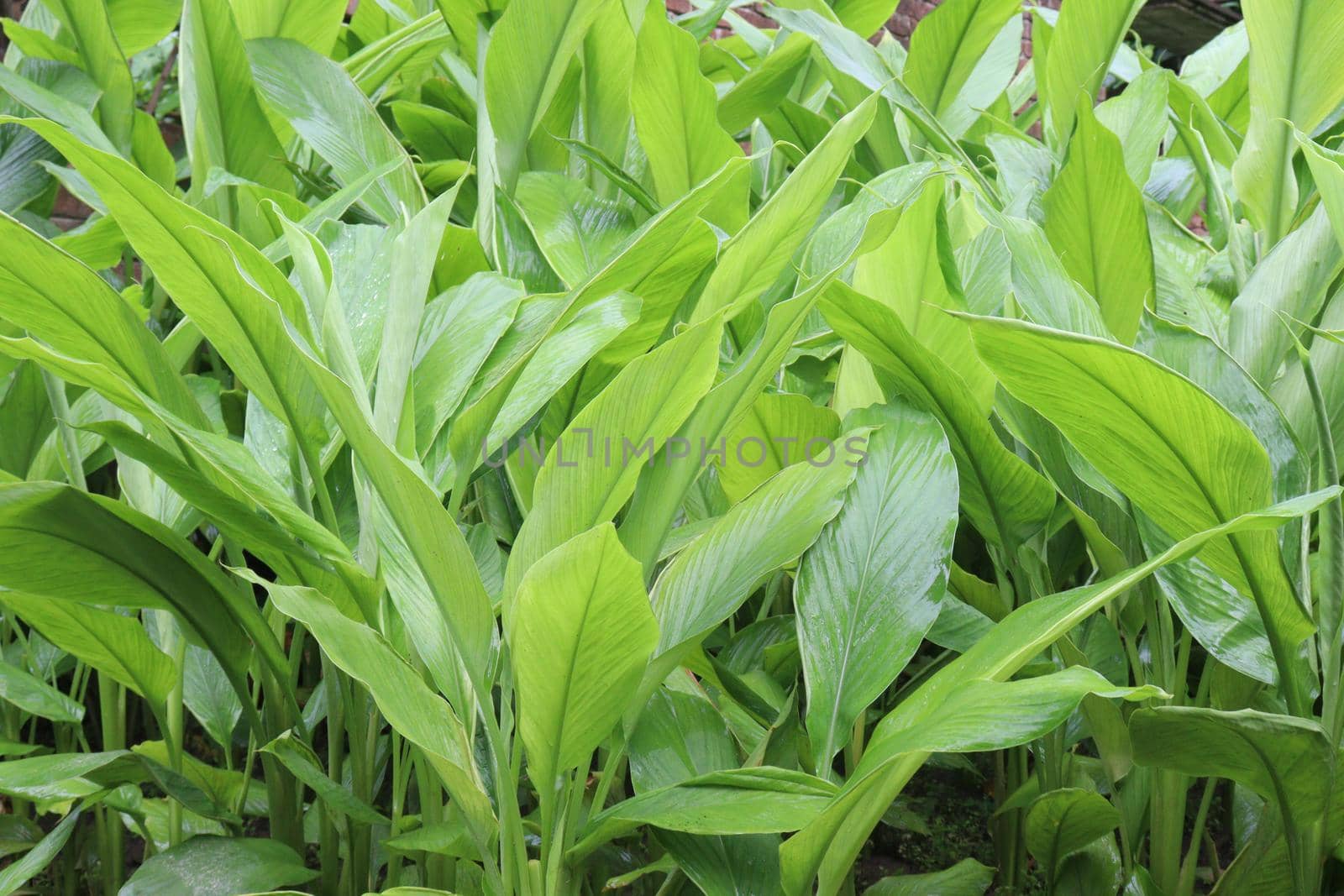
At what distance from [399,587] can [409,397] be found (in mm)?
96

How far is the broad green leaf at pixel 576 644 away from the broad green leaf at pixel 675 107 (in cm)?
45

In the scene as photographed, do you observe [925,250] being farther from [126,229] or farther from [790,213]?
[126,229]

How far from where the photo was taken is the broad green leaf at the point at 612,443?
1.61ft

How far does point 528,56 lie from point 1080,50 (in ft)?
1.55

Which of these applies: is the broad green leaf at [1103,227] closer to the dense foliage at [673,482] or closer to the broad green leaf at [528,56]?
the dense foliage at [673,482]

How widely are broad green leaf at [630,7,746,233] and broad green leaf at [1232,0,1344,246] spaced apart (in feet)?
1.21

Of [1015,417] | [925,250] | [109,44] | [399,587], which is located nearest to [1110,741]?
[1015,417]

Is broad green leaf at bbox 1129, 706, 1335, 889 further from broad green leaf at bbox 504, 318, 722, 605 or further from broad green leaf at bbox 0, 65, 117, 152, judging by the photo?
broad green leaf at bbox 0, 65, 117, 152

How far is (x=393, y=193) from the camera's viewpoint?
32.4 inches

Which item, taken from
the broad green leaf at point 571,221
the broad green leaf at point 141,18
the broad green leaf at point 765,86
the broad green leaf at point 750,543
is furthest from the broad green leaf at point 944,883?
the broad green leaf at point 141,18

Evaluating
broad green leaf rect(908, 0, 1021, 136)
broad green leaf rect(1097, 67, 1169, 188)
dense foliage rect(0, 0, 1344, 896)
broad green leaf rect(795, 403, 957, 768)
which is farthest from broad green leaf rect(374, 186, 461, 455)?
broad green leaf rect(908, 0, 1021, 136)

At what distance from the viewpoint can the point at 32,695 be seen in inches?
29.7

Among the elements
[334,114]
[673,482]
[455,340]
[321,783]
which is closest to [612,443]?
[673,482]

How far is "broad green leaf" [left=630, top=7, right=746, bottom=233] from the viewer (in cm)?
83
